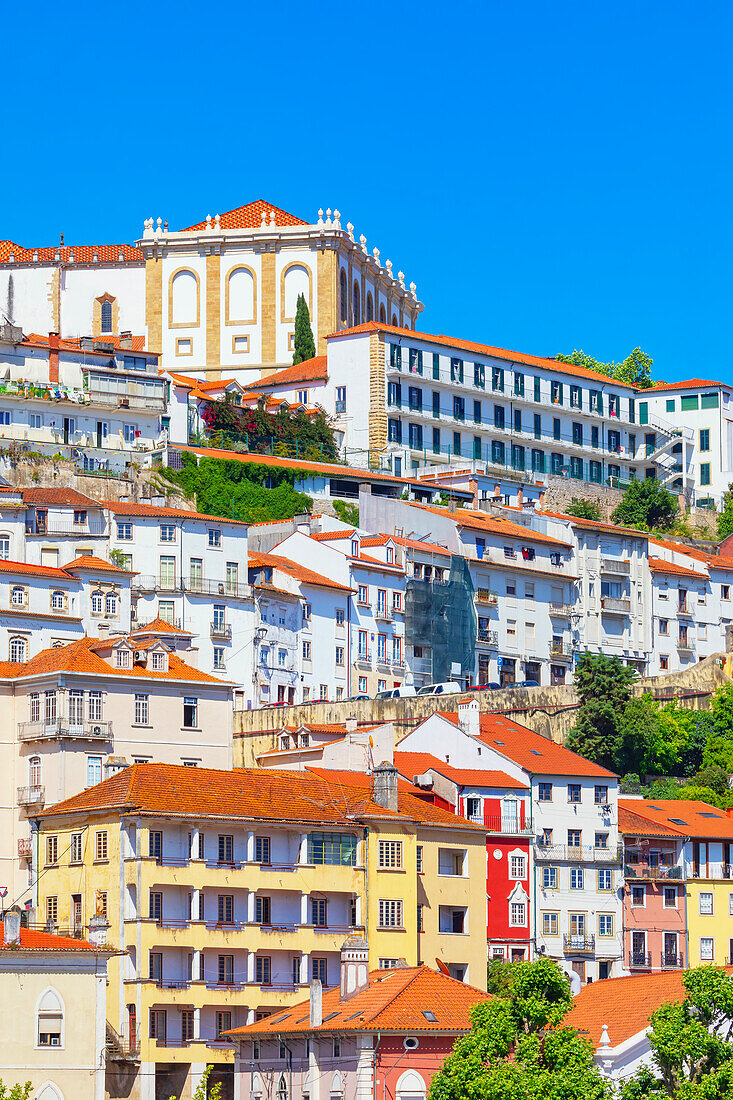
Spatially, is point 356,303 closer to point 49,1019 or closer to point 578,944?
point 578,944

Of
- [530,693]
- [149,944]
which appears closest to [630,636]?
[530,693]

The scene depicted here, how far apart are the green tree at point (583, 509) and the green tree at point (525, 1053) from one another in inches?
3014

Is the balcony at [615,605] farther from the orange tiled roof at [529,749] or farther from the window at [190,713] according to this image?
the window at [190,713]

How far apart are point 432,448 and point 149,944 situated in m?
67.1

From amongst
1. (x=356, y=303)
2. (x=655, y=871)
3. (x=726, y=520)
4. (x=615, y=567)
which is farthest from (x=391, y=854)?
(x=356, y=303)

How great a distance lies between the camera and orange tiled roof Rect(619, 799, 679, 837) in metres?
87.9

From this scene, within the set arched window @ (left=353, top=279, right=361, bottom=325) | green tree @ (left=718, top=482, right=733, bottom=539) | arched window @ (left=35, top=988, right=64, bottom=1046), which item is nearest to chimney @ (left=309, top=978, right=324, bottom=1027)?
arched window @ (left=35, top=988, right=64, bottom=1046)

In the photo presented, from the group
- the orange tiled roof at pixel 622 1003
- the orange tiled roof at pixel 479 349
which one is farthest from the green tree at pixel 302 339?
the orange tiled roof at pixel 622 1003

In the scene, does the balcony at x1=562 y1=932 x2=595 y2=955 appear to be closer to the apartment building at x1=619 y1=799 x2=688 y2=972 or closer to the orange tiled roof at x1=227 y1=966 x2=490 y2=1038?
the apartment building at x1=619 y1=799 x2=688 y2=972

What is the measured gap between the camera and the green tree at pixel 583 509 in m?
135

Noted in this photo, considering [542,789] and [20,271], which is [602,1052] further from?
[20,271]

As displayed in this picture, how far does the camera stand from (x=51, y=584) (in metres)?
98.5

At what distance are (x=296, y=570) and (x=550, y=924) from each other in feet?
89.7

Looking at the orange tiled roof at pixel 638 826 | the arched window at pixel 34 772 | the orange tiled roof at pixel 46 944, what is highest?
the arched window at pixel 34 772
